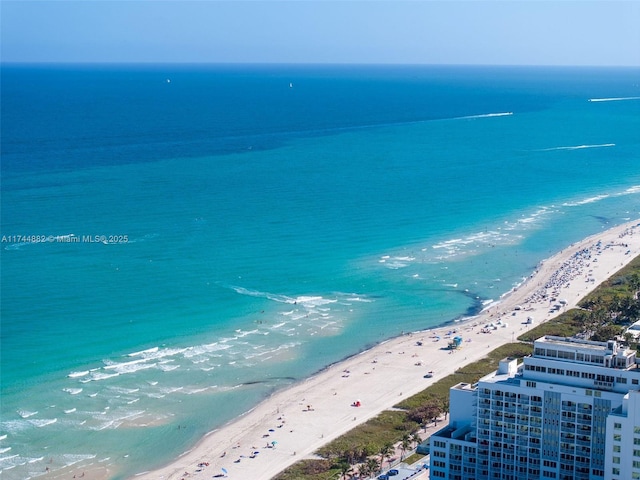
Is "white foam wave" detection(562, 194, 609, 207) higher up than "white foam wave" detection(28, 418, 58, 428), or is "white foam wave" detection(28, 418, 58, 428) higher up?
"white foam wave" detection(562, 194, 609, 207)

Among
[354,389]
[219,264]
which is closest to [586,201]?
[219,264]

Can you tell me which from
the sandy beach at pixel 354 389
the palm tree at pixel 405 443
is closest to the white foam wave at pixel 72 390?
the sandy beach at pixel 354 389

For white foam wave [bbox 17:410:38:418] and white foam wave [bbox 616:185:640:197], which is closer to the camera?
white foam wave [bbox 17:410:38:418]

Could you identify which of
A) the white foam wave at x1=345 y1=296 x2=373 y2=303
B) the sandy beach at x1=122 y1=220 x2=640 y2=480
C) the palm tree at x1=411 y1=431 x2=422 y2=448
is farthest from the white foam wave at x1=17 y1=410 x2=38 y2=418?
the white foam wave at x1=345 y1=296 x2=373 y2=303

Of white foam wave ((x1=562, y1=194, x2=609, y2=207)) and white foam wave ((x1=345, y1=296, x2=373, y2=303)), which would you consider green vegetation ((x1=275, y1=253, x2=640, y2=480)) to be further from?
white foam wave ((x1=562, y1=194, x2=609, y2=207))

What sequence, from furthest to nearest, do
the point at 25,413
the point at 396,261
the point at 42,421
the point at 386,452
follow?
the point at 396,261 → the point at 25,413 → the point at 42,421 → the point at 386,452

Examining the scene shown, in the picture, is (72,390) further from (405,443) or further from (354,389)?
(405,443)
